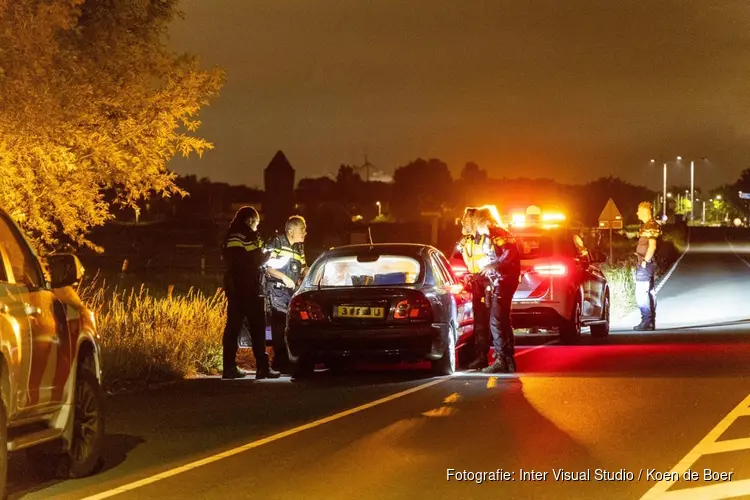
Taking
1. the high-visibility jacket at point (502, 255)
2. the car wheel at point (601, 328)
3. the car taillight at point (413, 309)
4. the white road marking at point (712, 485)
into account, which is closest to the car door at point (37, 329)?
the white road marking at point (712, 485)

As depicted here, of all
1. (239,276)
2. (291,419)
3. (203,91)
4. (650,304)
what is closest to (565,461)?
(291,419)

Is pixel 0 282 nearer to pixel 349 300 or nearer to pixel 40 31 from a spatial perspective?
pixel 349 300

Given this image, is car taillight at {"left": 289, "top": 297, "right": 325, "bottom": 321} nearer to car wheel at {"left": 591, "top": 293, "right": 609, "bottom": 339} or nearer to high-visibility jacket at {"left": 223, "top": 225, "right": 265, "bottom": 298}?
high-visibility jacket at {"left": 223, "top": 225, "right": 265, "bottom": 298}

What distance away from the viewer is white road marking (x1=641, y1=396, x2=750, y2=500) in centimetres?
748

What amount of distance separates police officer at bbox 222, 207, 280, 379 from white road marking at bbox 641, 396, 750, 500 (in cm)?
586

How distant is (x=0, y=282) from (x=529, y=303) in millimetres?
11756

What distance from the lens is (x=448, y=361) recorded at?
14.0 metres

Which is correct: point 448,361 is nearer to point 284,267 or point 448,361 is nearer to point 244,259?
point 284,267

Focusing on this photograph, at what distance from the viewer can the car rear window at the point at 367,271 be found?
14.4 meters

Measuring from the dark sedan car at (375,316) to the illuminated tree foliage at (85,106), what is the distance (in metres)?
3.72

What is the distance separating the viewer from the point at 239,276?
47.2 feet

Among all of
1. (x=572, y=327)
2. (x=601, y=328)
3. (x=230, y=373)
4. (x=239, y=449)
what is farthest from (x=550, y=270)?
(x=239, y=449)

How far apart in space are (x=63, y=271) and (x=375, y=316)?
5994 millimetres

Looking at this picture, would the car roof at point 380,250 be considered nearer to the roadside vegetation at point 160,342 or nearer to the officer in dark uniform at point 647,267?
the roadside vegetation at point 160,342
